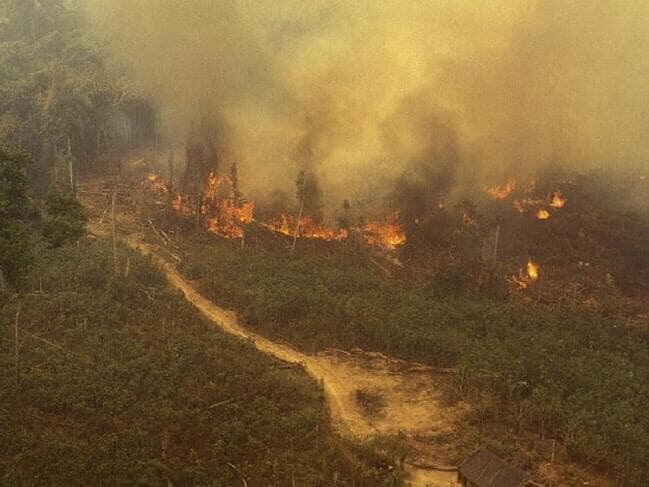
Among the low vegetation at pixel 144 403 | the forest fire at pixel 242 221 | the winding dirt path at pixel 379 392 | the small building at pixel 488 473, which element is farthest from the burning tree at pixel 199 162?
the small building at pixel 488 473

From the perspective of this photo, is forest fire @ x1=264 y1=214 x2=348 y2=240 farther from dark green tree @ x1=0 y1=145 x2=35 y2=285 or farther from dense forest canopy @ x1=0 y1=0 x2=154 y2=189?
dark green tree @ x1=0 y1=145 x2=35 y2=285

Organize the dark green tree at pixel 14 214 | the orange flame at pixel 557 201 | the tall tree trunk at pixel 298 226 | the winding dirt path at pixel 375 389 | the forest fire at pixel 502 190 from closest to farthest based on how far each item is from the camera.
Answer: the dark green tree at pixel 14 214 < the winding dirt path at pixel 375 389 < the tall tree trunk at pixel 298 226 < the orange flame at pixel 557 201 < the forest fire at pixel 502 190

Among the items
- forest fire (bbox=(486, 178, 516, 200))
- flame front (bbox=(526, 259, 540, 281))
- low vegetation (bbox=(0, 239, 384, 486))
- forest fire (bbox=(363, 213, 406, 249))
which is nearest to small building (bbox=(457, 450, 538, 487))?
low vegetation (bbox=(0, 239, 384, 486))

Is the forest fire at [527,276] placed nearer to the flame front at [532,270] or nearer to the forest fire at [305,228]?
the flame front at [532,270]

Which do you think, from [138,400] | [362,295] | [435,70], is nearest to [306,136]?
[435,70]

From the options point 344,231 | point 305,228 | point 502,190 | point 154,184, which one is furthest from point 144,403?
point 502,190

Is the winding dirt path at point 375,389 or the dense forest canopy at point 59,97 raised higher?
the dense forest canopy at point 59,97

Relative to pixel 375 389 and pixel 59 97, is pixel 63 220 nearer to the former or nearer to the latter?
pixel 375 389

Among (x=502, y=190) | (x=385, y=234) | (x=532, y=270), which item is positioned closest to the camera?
(x=532, y=270)

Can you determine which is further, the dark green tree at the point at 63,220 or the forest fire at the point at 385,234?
the forest fire at the point at 385,234
